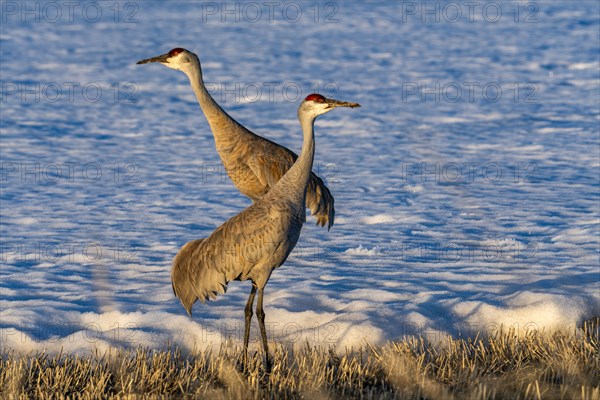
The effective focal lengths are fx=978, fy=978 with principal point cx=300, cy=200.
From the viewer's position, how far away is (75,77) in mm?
18531

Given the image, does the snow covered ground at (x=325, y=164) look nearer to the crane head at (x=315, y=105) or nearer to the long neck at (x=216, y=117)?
the long neck at (x=216, y=117)

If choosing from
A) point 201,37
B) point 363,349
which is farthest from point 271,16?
point 363,349

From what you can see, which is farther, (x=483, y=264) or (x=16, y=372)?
(x=483, y=264)

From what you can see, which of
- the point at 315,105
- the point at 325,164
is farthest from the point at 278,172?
the point at 325,164

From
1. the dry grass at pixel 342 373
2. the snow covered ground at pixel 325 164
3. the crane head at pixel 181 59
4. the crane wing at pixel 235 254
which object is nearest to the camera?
the dry grass at pixel 342 373

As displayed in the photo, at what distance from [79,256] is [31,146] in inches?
210

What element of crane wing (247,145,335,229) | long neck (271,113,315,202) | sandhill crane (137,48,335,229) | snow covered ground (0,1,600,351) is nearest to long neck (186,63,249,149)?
sandhill crane (137,48,335,229)

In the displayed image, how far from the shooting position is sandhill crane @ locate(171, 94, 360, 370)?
5.80 m

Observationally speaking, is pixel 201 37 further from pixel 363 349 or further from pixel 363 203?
pixel 363 349

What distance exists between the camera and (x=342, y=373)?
541cm

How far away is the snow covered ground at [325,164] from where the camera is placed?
276 inches

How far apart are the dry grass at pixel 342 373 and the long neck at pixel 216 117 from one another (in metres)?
2.03

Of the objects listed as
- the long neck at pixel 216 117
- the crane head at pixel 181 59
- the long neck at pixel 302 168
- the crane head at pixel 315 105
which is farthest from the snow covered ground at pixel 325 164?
the crane head at pixel 181 59

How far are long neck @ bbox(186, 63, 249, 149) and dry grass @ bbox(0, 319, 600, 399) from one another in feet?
6.66
